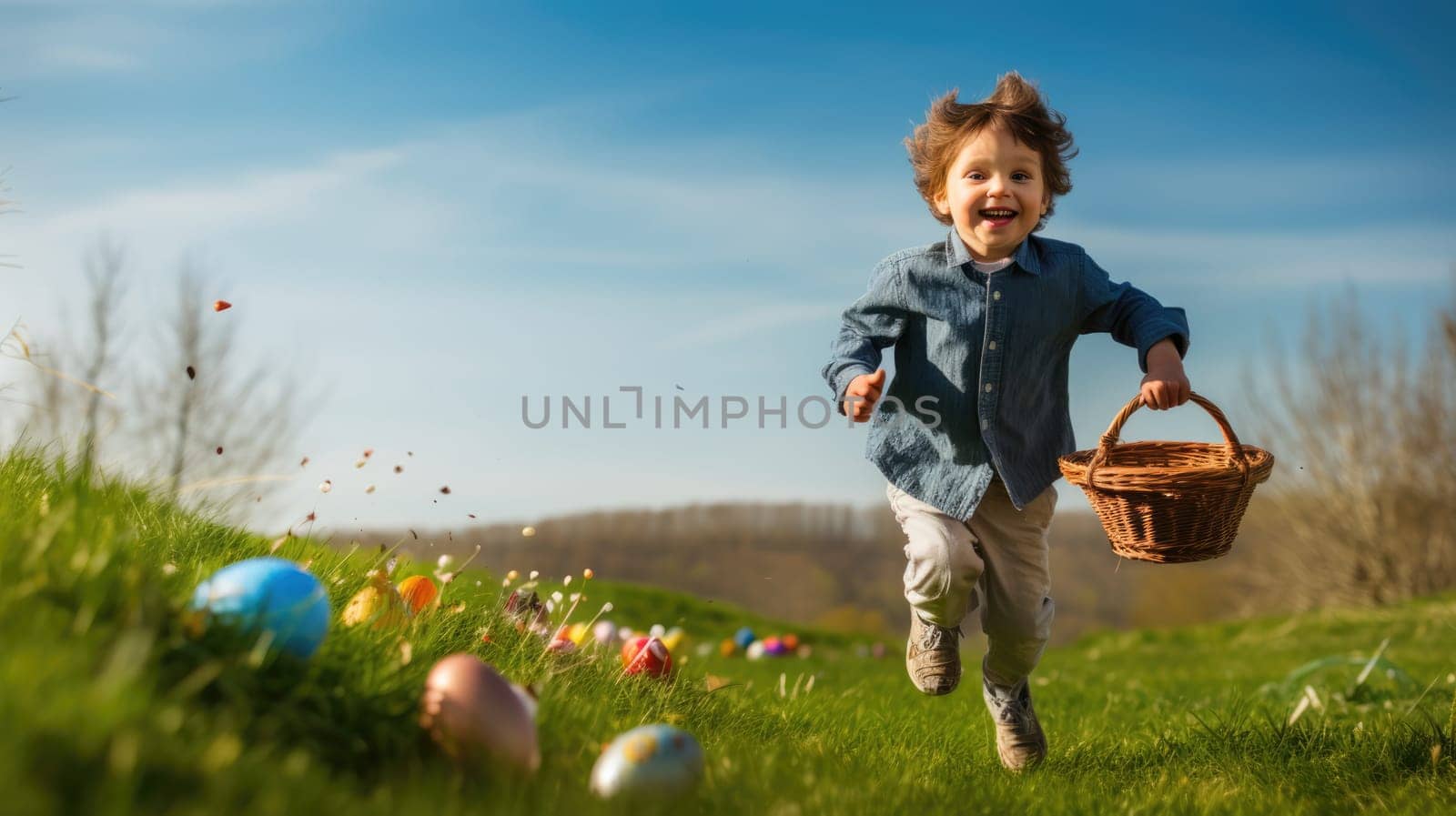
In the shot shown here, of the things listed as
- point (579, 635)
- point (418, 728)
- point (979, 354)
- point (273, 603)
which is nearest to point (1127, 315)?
point (979, 354)

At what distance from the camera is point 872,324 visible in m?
4.05

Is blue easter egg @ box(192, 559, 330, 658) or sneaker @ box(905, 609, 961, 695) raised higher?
blue easter egg @ box(192, 559, 330, 658)

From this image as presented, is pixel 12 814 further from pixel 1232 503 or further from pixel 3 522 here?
pixel 1232 503

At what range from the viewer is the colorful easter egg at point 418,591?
3.68m

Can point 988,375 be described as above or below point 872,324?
below

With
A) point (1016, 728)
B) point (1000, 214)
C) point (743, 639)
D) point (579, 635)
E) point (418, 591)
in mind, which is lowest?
point (743, 639)

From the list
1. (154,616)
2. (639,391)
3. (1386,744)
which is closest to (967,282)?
(639,391)

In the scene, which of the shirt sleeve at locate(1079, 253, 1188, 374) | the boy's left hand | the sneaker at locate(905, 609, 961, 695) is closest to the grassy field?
the sneaker at locate(905, 609, 961, 695)

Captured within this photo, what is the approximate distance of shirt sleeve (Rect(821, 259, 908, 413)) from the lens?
3.89 meters

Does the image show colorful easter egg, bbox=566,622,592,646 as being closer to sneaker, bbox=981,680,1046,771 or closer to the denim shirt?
the denim shirt

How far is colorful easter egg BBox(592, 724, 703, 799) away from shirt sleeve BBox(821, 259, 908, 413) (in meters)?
1.77

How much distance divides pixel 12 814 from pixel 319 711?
73 centimetres

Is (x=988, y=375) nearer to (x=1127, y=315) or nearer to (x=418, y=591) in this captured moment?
(x=1127, y=315)

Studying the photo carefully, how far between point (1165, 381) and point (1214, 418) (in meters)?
0.19
